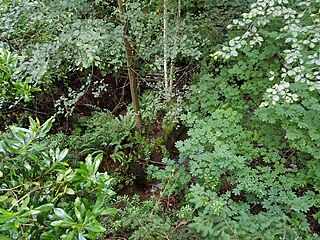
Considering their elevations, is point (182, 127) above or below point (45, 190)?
below

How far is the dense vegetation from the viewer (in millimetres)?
1164

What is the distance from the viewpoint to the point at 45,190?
3.75ft

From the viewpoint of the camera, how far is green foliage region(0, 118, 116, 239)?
98cm

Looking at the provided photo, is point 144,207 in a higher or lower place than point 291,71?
lower

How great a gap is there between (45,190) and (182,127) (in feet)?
7.65

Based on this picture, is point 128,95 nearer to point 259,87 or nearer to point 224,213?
point 259,87

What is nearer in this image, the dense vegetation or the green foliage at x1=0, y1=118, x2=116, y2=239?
the green foliage at x1=0, y1=118, x2=116, y2=239

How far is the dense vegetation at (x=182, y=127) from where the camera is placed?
3.82 feet

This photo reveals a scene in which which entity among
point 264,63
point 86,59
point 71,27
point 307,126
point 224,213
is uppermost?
point 71,27

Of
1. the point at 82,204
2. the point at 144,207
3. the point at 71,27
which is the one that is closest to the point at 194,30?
the point at 71,27

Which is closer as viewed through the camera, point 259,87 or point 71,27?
point 71,27

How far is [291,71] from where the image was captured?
151 centimetres

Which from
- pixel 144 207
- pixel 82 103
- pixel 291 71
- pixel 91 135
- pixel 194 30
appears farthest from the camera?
pixel 82 103

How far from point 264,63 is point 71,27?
176cm
